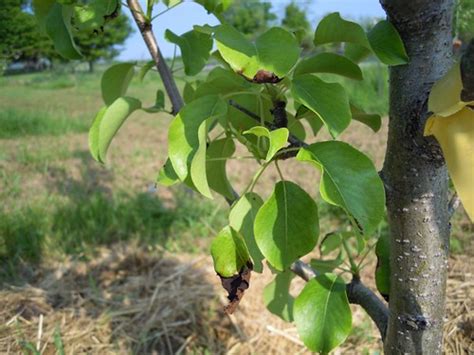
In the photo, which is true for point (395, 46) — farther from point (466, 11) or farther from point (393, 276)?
point (466, 11)

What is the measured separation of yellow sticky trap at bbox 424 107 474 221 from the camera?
1.15 feet

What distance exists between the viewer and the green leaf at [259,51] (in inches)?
14.4

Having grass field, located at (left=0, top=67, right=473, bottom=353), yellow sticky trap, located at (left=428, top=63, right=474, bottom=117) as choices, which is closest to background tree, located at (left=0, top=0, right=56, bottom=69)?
grass field, located at (left=0, top=67, right=473, bottom=353)

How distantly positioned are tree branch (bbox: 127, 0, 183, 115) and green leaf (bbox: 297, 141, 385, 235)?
0.27 m

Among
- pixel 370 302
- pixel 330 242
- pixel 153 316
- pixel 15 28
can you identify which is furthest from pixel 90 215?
pixel 370 302

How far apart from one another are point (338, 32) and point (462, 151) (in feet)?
0.52

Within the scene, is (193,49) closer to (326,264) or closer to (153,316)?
(326,264)

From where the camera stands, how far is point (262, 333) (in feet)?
3.64

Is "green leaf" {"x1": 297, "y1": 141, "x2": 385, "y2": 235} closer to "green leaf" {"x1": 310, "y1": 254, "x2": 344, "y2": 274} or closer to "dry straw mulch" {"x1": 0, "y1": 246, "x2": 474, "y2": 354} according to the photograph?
"green leaf" {"x1": 310, "y1": 254, "x2": 344, "y2": 274}

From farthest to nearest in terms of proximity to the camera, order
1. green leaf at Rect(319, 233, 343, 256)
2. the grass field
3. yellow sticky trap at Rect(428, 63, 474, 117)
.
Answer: the grass field → green leaf at Rect(319, 233, 343, 256) → yellow sticky trap at Rect(428, 63, 474, 117)

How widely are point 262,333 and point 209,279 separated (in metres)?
0.27

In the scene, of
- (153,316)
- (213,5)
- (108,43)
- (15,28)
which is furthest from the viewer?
(108,43)

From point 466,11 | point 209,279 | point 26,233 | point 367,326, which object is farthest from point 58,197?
point 466,11

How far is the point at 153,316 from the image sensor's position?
1.14 m
